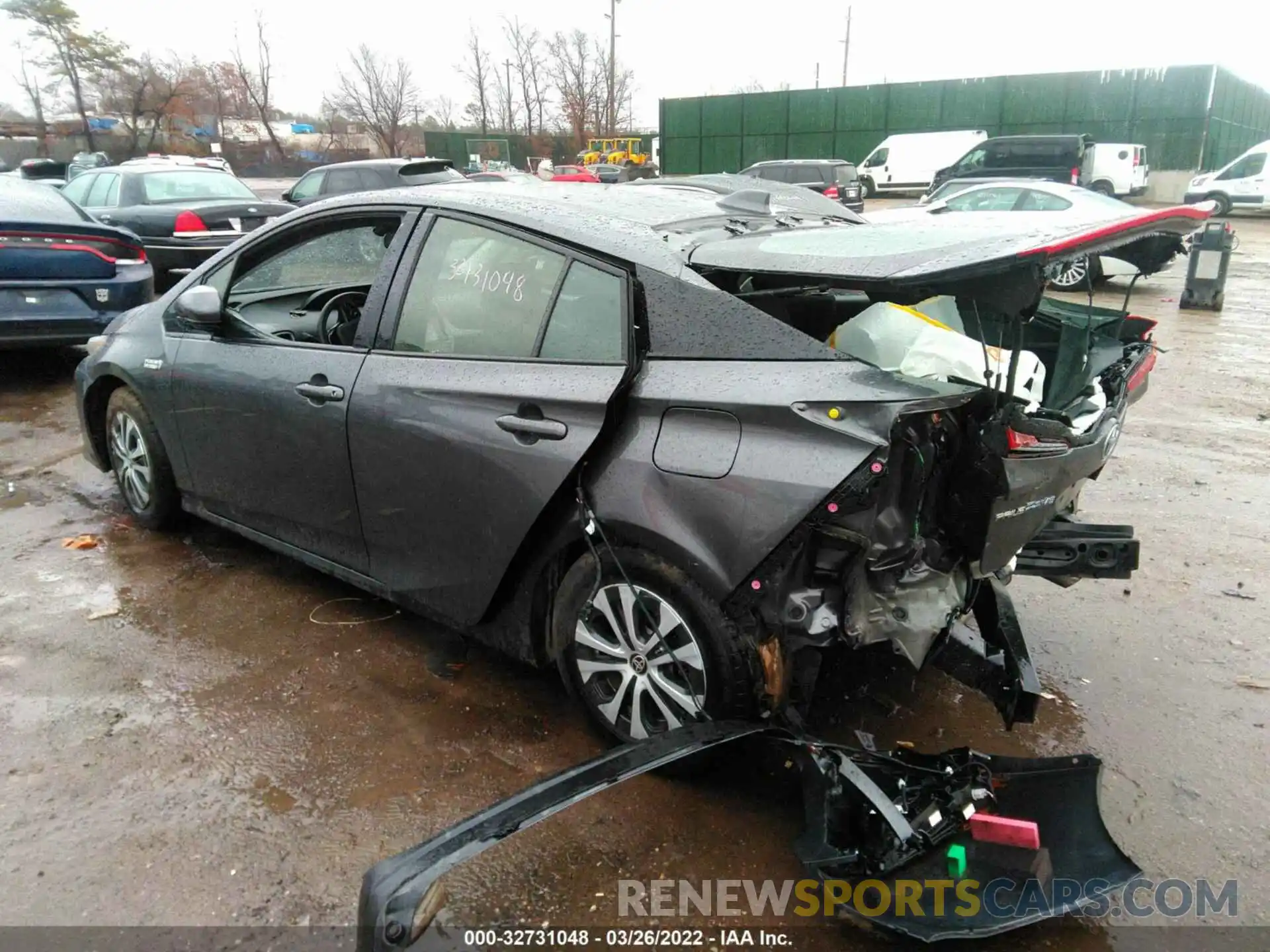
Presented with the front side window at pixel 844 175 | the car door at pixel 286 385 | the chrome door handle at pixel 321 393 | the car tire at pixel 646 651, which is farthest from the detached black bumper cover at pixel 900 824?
the front side window at pixel 844 175

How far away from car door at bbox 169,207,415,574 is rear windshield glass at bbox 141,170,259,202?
7478mm

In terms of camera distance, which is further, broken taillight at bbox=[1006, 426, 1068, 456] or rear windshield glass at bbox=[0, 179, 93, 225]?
rear windshield glass at bbox=[0, 179, 93, 225]

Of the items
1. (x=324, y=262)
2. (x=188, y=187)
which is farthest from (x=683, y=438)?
(x=188, y=187)

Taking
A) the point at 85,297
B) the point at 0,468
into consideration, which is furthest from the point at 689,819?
the point at 85,297

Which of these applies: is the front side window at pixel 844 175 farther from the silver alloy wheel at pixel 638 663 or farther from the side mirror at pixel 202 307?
the silver alloy wheel at pixel 638 663

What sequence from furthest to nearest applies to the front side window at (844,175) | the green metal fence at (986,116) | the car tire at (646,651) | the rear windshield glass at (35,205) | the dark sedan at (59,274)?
the green metal fence at (986,116) < the front side window at (844,175) < the rear windshield glass at (35,205) < the dark sedan at (59,274) < the car tire at (646,651)

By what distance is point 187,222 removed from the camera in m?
9.61

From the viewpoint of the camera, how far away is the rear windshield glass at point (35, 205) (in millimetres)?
6777

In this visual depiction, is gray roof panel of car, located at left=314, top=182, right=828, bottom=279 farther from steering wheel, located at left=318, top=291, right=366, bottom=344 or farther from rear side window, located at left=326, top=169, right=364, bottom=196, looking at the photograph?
rear side window, located at left=326, top=169, right=364, bottom=196

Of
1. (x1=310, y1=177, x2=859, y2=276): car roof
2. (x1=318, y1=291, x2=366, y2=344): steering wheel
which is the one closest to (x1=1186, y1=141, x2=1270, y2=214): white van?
(x1=310, y1=177, x2=859, y2=276): car roof

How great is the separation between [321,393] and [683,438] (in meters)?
1.49

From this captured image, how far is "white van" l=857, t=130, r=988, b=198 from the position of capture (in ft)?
94.4

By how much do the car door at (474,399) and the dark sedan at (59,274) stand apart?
198 inches

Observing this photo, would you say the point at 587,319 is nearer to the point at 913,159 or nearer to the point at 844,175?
the point at 844,175
